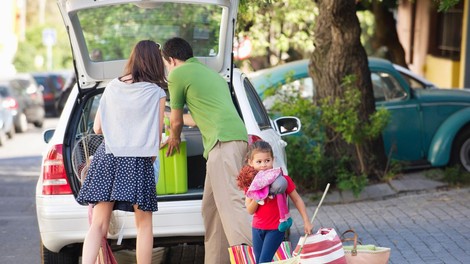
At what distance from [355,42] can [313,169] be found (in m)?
1.65

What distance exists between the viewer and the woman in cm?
662

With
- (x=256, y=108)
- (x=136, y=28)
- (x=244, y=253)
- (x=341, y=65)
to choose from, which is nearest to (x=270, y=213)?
(x=244, y=253)

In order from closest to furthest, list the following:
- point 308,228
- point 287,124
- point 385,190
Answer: point 308,228 < point 287,124 < point 385,190

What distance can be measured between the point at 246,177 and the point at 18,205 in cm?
682

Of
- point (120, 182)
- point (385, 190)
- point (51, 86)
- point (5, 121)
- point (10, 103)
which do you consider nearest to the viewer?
point (120, 182)

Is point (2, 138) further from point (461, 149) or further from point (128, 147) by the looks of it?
point (128, 147)

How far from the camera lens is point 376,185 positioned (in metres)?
12.0

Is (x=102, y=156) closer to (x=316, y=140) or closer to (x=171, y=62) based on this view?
(x=171, y=62)

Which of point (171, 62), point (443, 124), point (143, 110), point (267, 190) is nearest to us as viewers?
point (267, 190)

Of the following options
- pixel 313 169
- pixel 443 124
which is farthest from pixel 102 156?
pixel 443 124

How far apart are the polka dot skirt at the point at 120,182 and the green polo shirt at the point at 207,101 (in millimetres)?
577

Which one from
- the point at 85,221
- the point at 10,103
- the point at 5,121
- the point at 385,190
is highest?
the point at 85,221

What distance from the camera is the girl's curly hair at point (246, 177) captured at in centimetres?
629

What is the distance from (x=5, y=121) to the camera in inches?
985
